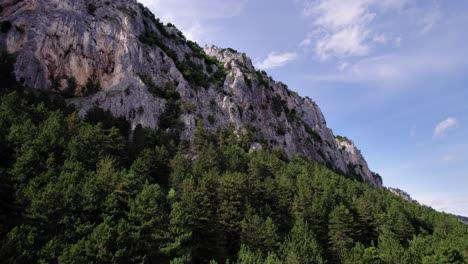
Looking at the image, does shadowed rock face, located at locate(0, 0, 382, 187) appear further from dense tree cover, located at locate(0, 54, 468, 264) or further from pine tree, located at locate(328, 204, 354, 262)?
pine tree, located at locate(328, 204, 354, 262)

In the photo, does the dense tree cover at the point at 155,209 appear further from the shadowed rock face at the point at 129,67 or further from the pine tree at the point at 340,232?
the shadowed rock face at the point at 129,67

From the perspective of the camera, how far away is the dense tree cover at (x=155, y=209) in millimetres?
33688

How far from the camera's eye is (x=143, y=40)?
10631cm

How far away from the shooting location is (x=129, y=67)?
312ft

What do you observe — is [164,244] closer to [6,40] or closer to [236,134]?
[236,134]

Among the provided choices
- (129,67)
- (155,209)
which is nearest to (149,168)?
(155,209)

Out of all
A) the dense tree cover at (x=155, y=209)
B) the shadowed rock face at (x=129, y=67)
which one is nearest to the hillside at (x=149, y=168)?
the dense tree cover at (x=155, y=209)

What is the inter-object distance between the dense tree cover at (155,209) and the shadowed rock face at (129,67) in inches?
501

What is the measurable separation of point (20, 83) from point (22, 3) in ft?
94.1

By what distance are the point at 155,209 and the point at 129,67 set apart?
6541cm

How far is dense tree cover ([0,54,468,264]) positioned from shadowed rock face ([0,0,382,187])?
41.7 ft

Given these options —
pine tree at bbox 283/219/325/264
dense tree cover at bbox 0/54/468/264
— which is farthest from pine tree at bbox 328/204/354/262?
pine tree at bbox 283/219/325/264

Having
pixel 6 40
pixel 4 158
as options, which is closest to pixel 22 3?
pixel 6 40

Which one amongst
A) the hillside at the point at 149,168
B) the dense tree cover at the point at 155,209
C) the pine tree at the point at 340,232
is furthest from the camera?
the pine tree at the point at 340,232
